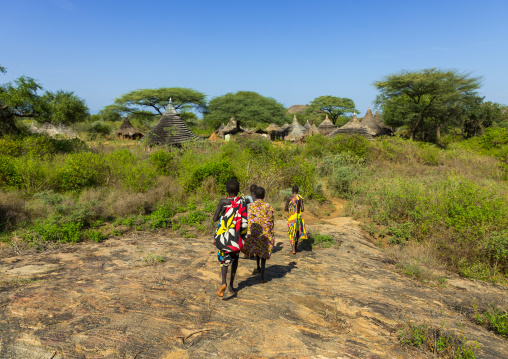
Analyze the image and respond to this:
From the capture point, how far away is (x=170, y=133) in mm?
12312

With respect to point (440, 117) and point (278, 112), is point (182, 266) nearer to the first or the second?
point (440, 117)

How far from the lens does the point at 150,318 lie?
269cm

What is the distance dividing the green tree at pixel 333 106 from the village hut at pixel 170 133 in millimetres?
35345

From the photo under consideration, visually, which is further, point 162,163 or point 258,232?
point 162,163

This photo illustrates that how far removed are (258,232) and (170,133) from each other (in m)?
9.68

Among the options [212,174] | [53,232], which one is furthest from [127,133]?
[53,232]

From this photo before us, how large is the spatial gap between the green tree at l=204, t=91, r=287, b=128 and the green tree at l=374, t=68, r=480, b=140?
1108cm

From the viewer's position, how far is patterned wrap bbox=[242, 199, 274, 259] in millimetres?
3713

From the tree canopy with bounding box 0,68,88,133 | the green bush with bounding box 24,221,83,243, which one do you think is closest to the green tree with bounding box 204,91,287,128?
the tree canopy with bounding box 0,68,88,133

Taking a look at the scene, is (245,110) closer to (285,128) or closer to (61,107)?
(285,128)

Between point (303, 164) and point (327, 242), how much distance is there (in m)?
4.00

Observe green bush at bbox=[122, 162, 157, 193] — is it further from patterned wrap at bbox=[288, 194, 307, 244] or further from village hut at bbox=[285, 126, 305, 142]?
village hut at bbox=[285, 126, 305, 142]

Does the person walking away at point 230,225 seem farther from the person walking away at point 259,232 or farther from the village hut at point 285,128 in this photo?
the village hut at point 285,128

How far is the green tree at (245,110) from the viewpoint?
1168 inches
